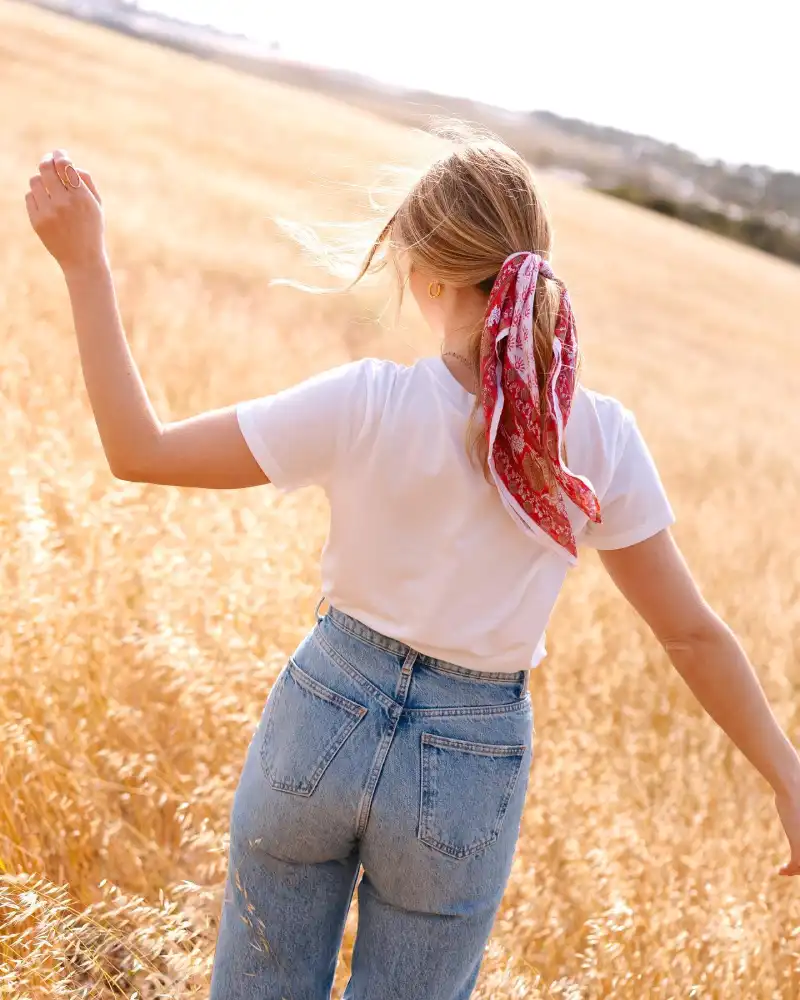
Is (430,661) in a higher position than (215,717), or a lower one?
higher

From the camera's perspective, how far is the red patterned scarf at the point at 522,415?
5.31 feet

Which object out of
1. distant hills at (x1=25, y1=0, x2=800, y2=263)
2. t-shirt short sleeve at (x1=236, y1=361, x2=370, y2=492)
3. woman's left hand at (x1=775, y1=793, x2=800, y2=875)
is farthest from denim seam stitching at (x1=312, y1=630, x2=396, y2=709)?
distant hills at (x1=25, y1=0, x2=800, y2=263)

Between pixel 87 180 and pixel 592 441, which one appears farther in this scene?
pixel 592 441

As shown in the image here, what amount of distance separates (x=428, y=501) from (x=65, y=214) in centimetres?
67

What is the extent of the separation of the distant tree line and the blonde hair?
46.2 metres

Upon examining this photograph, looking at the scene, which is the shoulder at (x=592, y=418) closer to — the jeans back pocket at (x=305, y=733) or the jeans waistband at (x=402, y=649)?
the jeans waistband at (x=402, y=649)

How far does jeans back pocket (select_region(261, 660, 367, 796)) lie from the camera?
1.65 m

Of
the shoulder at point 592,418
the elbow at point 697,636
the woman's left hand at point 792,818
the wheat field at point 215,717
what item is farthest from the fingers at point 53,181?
the woman's left hand at point 792,818

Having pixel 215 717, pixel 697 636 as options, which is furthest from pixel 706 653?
pixel 215 717

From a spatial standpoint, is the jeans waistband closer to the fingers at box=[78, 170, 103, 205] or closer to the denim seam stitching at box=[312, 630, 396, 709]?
the denim seam stitching at box=[312, 630, 396, 709]

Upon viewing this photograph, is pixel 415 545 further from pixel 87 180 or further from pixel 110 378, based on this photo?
pixel 87 180

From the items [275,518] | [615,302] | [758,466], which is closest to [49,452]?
[275,518]

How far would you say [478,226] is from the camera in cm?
168

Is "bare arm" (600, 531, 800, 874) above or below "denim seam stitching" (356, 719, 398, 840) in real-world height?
above
